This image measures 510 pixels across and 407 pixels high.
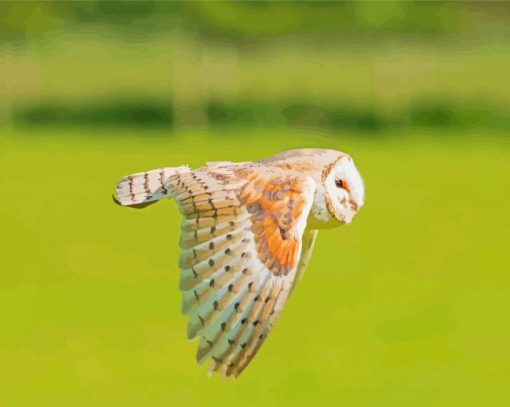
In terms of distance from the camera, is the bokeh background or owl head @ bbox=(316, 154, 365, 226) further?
the bokeh background

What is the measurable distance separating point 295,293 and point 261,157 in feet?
18.1

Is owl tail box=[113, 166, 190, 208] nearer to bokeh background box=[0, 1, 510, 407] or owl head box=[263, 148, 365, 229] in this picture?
owl head box=[263, 148, 365, 229]

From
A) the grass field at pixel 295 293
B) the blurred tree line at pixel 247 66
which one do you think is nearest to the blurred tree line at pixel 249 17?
the blurred tree line at pixel 247 66

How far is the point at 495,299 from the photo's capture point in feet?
36.0

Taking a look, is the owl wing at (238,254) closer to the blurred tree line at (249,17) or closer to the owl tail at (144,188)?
the owl tail at (144,188)

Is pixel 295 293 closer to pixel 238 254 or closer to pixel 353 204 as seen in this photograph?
pixel 353 204

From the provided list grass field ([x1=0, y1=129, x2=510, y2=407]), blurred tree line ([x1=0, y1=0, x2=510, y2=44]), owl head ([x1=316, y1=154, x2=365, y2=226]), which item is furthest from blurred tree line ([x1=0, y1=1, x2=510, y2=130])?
owl head ([x1=316, y1=154, x2=365, y2=226])

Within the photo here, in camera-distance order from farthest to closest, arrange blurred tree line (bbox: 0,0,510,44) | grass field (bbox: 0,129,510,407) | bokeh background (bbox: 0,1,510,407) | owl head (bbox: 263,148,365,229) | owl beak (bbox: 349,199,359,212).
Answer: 1. blurred tree line (bbox: 0,0,510,44)
2. bokeh background (bbox: 0,1,510,407)
3. grass field (bbox: 0,129,510,407)
4. owl beak (bbox: 349,199,359,212)
5. owl head (bbox: 263,148,365,229)

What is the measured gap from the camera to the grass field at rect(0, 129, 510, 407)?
8.74 metres

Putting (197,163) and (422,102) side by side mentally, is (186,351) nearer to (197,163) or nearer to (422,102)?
(197,163)

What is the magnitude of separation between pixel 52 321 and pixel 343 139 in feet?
20.0

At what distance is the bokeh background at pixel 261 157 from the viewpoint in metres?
9.07

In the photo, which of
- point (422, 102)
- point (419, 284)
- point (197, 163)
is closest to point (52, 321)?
point (419, 284)

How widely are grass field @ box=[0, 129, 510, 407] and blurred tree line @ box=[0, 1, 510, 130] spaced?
34 cm
